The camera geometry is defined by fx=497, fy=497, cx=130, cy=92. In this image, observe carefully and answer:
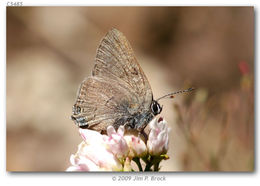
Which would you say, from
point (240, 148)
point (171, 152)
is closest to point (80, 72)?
point (171, 152)

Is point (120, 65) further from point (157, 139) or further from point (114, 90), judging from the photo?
point (157, 139)

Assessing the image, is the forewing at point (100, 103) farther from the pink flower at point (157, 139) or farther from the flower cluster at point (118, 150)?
the pink flower at point (157, 139)

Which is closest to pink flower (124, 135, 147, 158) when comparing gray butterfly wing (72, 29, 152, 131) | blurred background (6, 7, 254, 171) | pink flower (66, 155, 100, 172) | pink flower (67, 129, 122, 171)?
pink flower (67, 129, 122, 171)

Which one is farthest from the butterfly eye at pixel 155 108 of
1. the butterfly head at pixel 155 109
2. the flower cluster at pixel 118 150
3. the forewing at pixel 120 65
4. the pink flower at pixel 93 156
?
the pink flower at pixel 93 156

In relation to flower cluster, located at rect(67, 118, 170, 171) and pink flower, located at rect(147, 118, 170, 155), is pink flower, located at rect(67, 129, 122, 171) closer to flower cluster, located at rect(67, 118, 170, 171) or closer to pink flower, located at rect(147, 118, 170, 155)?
flower cluster, located at rect(67, 118, 170, 171)

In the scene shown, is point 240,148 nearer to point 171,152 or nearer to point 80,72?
point 171,152

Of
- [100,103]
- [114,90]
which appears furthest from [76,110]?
[114,90]
